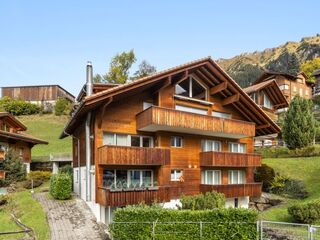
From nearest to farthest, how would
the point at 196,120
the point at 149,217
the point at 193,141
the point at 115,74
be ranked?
the point at 149,217 < the point at 196,120 < the point at 193,141 < the point at 115,74

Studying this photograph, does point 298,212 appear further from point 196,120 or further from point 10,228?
point 10,228

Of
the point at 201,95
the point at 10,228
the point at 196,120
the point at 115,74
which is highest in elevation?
the point at 115,74

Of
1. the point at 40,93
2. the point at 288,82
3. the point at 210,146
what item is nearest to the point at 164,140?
the point at 210,146

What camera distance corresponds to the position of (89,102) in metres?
20.9

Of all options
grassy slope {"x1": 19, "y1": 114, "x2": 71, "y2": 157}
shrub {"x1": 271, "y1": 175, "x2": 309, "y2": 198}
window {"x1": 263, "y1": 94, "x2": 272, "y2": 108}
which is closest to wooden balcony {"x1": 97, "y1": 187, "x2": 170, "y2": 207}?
shrub {"x1": 271, "y1": 175, "x2": 309, "y2": 198}

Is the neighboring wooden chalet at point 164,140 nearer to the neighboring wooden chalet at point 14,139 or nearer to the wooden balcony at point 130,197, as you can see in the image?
the wooden balcony at point 130,197

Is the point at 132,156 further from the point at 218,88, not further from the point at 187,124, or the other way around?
the point at 218,88

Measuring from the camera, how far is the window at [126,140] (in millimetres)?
23469

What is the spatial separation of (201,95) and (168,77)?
4985 millimetres

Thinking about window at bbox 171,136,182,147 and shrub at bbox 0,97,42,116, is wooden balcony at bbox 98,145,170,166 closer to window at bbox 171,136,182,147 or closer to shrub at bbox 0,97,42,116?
window at bbox 171,136,182,147

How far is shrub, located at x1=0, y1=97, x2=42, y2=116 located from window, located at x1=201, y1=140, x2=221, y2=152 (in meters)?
55.5

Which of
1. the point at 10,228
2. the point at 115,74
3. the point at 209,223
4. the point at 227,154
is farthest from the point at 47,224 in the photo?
the point at 115,74

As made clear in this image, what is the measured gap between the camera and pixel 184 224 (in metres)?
17.2

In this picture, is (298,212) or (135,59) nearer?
(298,212)
